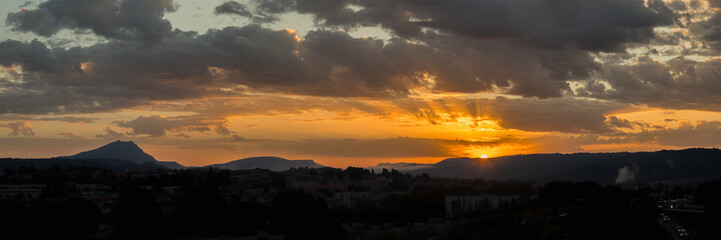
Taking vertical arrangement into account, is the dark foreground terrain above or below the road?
above

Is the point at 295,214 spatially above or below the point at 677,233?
above

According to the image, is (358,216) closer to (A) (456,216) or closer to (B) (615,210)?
(A) (456,216)

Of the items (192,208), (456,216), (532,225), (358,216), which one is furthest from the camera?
(456,216)

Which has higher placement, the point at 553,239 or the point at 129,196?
the point at 129,196

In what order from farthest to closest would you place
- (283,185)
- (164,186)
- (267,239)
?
(283,185)
(164,186)
(267,239)

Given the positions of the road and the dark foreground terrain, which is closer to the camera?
the dark foreground terrain

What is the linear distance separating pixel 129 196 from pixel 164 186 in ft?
153

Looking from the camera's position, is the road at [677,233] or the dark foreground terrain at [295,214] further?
the road at [677,233]

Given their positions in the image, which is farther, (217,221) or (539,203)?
(539,203)

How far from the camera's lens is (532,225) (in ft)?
298

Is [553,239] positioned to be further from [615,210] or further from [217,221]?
[217,221]

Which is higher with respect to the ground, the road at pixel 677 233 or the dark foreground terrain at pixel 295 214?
the dark foreground terrain at pixel 295 214

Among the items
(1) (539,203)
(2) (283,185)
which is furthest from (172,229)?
(2) (283,185)

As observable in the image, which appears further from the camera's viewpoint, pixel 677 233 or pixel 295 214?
pixel 677 233
